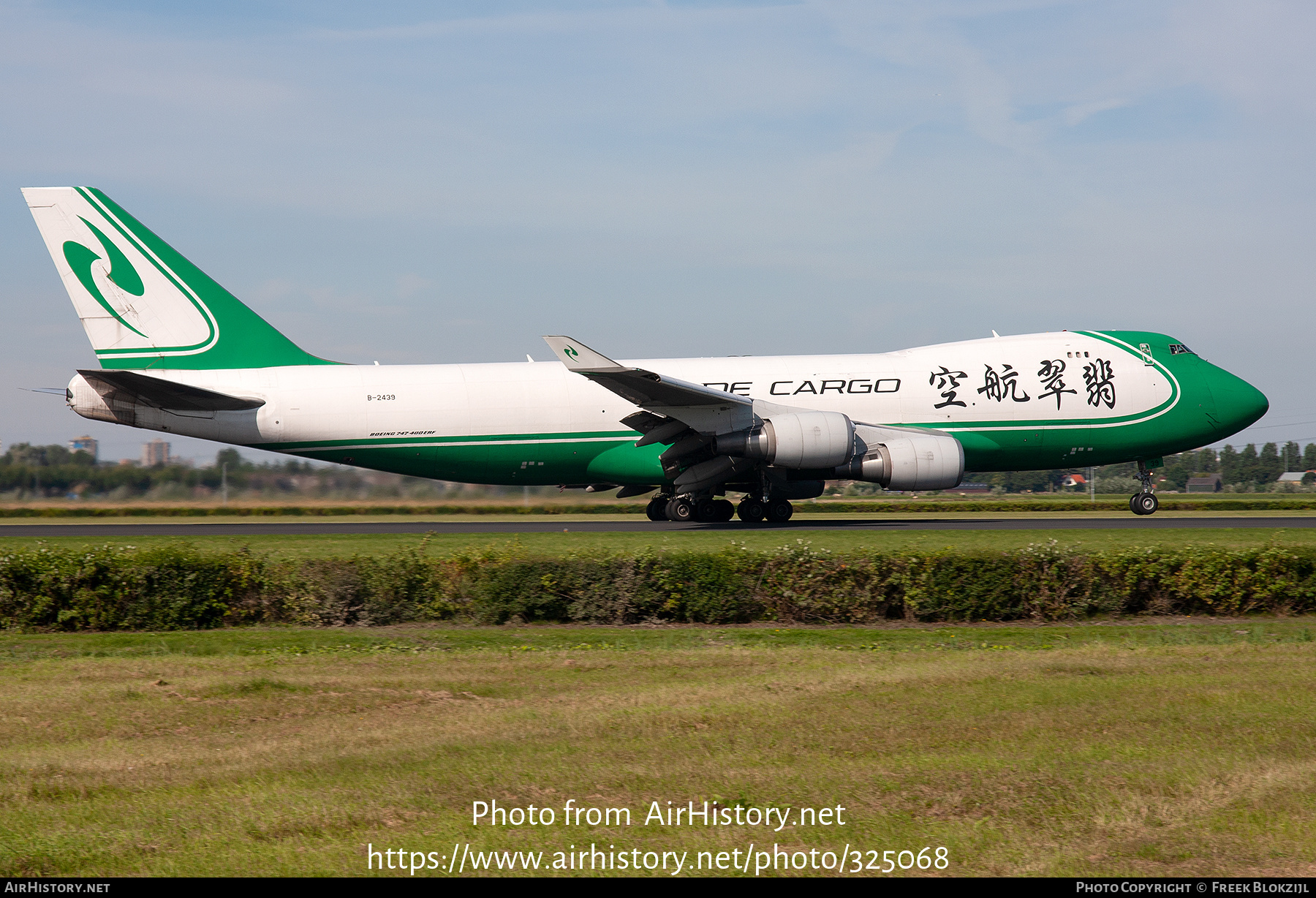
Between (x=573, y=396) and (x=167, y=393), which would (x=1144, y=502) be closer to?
(x=573, y=396)

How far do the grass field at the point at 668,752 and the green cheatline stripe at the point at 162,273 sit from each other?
1779 centimetres

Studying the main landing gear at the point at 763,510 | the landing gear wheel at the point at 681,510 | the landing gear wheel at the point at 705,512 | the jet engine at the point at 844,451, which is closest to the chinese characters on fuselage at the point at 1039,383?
the jet engine at the point at 844,451

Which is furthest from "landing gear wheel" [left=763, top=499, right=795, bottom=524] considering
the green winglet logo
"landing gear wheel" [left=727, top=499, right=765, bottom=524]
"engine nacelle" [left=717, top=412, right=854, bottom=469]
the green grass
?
the green winglet logo

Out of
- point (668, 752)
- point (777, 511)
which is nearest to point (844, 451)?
point (777, 511)

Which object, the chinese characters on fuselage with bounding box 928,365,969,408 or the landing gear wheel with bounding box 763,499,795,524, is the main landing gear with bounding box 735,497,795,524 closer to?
the landing gear wheel with bounding box 763,499,795,524

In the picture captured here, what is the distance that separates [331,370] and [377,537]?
702cm

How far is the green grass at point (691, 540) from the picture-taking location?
19.0 meters

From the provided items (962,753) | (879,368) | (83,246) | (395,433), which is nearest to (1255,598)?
(962,753)

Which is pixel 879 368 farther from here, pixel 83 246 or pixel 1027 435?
pixel 83 246

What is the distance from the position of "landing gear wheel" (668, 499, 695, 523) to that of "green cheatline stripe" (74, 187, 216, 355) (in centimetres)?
1279

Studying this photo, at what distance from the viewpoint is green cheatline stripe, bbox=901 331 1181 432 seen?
27984 mm

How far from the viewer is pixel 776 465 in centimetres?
2605
